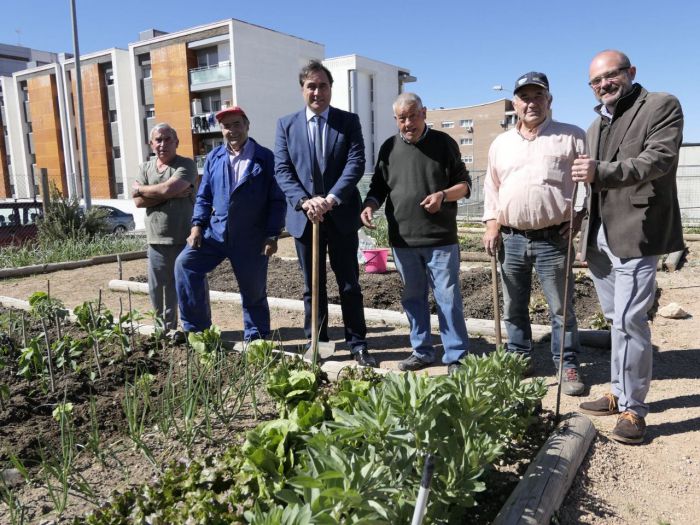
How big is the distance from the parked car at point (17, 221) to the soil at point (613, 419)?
710cm

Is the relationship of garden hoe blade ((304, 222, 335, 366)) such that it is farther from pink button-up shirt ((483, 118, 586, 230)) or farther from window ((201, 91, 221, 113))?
window ((201, 91, 221, 113))

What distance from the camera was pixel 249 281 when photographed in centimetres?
430

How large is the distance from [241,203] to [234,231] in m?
0.22

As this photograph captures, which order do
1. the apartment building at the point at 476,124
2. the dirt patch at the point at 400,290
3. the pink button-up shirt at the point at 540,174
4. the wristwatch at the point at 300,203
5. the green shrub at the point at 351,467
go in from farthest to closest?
the apartment building at the point at 476,124 < the dirt patch at the point at 400,290 < the wristwatch at the point at 300,203 < the pink button-up shirt at the point at 540,174 < the green shrub at the point at 351,467

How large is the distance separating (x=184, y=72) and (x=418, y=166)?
116ft

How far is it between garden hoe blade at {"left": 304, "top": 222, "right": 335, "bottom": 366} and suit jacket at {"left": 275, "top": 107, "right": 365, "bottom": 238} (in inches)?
10.7

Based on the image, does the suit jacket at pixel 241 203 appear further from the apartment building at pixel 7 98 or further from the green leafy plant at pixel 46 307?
the apartment building at pixel 7 98

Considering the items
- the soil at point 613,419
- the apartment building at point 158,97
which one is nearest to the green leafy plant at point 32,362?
the soil at point 613,419

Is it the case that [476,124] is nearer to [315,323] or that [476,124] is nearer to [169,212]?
[169,212]

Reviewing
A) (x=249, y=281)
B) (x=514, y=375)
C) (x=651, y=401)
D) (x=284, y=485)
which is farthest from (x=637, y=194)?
(x=249, y=281)

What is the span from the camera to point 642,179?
264 centimetres

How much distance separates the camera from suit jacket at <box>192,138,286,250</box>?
13.8 feet

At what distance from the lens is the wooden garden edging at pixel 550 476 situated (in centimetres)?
198

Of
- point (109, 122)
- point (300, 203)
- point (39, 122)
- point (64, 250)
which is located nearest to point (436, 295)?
point (300, 203)
